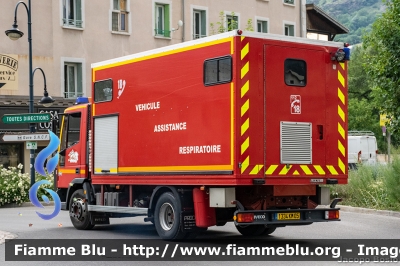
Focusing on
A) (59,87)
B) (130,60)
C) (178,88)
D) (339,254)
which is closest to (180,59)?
(178,88)

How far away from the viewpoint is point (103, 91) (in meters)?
16.0

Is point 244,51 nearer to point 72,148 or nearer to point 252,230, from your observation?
point 252,230

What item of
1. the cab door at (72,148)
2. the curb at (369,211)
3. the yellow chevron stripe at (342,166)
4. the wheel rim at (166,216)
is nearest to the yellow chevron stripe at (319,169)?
the yellow chevron stripe at (342,166)

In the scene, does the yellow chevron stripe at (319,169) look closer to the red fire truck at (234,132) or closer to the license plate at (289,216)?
the red fire truck at (234,132)

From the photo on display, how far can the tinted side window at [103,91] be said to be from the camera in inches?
623

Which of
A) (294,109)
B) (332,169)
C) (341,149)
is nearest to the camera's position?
(294,109)

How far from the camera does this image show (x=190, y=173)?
44.2 ft

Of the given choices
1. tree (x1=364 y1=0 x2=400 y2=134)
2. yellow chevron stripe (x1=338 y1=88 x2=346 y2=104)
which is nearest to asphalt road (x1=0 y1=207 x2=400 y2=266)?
yellow chevron stripe (x1=338 y1=88 x2=346 y2=104)

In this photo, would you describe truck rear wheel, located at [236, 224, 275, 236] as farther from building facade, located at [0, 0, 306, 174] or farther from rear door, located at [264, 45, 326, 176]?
building facade, located at [0, 0, 306, 174]

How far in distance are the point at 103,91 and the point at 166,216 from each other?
3366 mm

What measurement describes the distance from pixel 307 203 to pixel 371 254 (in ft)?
6.80

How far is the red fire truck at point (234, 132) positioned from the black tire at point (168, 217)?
2cm

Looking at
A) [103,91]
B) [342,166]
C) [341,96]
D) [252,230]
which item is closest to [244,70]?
[341,96]

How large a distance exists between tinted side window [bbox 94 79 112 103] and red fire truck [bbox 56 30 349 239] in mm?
585
